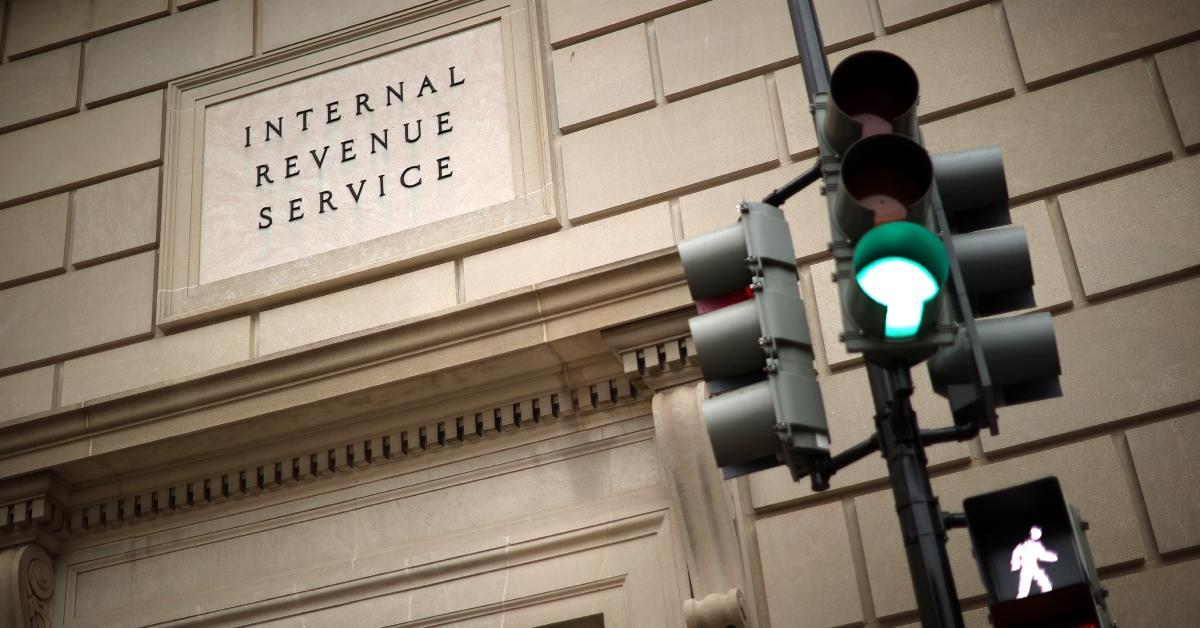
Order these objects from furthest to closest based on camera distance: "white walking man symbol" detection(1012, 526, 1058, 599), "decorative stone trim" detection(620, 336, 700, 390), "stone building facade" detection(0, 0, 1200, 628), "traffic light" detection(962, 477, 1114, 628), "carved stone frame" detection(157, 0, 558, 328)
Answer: "carved stone frame" detection(157, 0, 558, 328) → "decorative stone trim" detection(620, 336, 700, 390) → "stone building facade" detection(0, 0, 1200, 628) → "white walking man symbol" detection(1012, 526, 1058, 599) → "traffic light" detection(962, 477, 1114, 628)

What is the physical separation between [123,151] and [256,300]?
1930mm

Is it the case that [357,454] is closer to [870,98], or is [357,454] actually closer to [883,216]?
[870,98]

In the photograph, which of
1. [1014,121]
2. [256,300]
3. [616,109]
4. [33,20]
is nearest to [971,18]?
[1014,121]

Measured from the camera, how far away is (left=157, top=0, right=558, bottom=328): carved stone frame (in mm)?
8945

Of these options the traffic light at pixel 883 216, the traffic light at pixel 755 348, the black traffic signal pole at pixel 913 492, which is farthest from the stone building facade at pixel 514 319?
the traffic light at pixel 883 216

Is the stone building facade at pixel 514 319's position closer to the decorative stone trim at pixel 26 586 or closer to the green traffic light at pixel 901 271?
the decorative stone trim at pixel 26 586

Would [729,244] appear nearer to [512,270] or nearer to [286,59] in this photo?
[512,270]

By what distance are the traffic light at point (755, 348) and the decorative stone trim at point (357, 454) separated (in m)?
3.27

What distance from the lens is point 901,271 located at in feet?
13.5

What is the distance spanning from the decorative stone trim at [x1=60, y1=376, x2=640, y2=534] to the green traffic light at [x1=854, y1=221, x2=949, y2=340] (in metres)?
4.02

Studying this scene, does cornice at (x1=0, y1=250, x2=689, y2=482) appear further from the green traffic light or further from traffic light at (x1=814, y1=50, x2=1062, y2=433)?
the green traffic light

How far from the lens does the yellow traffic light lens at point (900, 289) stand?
4098 mm

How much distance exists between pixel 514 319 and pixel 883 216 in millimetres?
4154

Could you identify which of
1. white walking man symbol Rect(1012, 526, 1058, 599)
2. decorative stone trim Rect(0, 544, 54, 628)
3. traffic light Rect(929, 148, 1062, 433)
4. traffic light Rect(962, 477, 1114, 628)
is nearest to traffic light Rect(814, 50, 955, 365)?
traffic light Rect(929, 148, 1062, 433)
